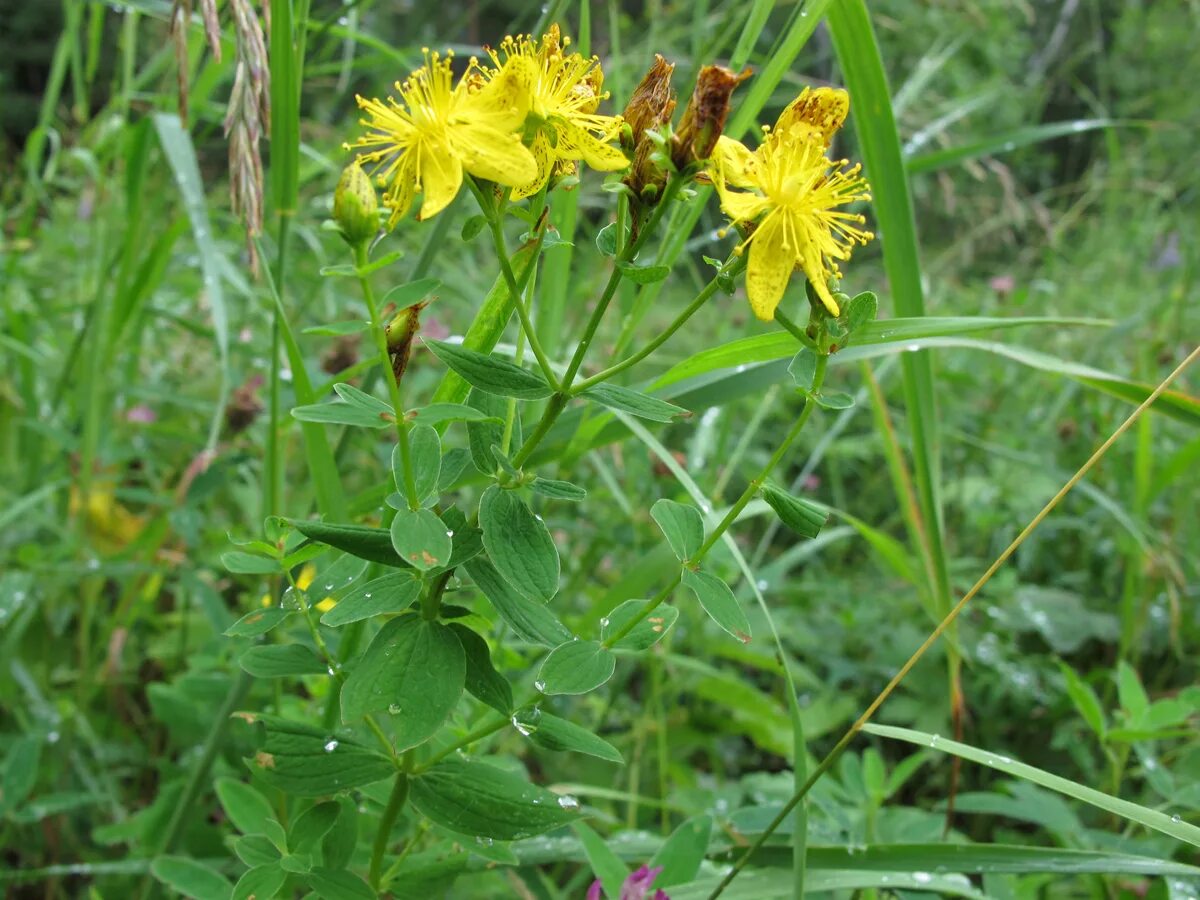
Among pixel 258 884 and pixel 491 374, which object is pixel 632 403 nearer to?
pixel 491 374

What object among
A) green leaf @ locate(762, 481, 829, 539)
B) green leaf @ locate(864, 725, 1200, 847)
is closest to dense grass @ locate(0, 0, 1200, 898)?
green leaf @ locate(864, 725, 1200, 847)

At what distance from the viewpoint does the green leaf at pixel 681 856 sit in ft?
2.90

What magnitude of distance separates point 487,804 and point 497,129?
481mm

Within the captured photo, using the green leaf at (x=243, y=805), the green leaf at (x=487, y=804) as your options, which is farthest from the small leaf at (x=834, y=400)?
the green leaf at (x=243, y=805)

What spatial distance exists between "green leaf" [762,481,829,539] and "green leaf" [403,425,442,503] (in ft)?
0.77

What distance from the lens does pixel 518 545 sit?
24.9 inches

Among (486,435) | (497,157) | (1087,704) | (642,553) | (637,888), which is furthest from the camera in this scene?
(642,553)

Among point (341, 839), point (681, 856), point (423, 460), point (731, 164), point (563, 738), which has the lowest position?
point (681, 856)

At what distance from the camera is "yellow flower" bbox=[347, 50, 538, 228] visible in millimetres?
583

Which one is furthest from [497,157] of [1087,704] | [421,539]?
[1087,704]

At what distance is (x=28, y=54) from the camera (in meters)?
8.22

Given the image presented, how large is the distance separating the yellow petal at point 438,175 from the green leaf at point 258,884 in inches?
19.6

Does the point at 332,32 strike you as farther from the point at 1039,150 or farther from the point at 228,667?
the point at 1039,150

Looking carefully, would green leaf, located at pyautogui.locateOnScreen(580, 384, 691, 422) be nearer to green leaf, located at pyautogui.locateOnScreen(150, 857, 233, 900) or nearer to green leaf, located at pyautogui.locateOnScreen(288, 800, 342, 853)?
green leaf, located at pyautogui.locateOnScreen(288, 800, 342, 853)
